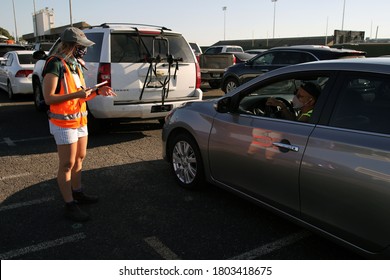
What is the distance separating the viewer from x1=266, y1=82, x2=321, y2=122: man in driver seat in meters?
3.31

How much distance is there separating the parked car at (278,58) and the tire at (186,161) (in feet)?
19.8

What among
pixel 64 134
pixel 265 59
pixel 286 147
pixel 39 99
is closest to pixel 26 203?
pixel 64 134

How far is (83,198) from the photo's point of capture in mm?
4023

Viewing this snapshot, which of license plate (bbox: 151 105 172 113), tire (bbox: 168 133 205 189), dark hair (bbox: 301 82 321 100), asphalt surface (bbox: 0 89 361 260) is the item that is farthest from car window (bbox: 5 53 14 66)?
dark hair (bbox: 301 82 321 100)

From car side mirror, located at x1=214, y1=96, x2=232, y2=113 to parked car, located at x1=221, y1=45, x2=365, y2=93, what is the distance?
245 inches

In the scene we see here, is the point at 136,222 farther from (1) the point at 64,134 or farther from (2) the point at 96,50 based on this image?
(2) the point at 96,50

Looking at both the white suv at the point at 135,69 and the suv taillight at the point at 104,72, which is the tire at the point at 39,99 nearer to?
the white suv at the point at 135,69

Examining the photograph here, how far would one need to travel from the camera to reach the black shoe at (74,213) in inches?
143

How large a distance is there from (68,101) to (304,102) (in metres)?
2.14

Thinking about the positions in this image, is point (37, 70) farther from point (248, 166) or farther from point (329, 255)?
point (329, 255)

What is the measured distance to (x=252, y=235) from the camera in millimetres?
3432

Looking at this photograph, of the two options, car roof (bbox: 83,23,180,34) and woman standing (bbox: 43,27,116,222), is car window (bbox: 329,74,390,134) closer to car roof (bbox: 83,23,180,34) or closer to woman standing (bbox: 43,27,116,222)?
woman standing (bbox: 43,27,116,222)
